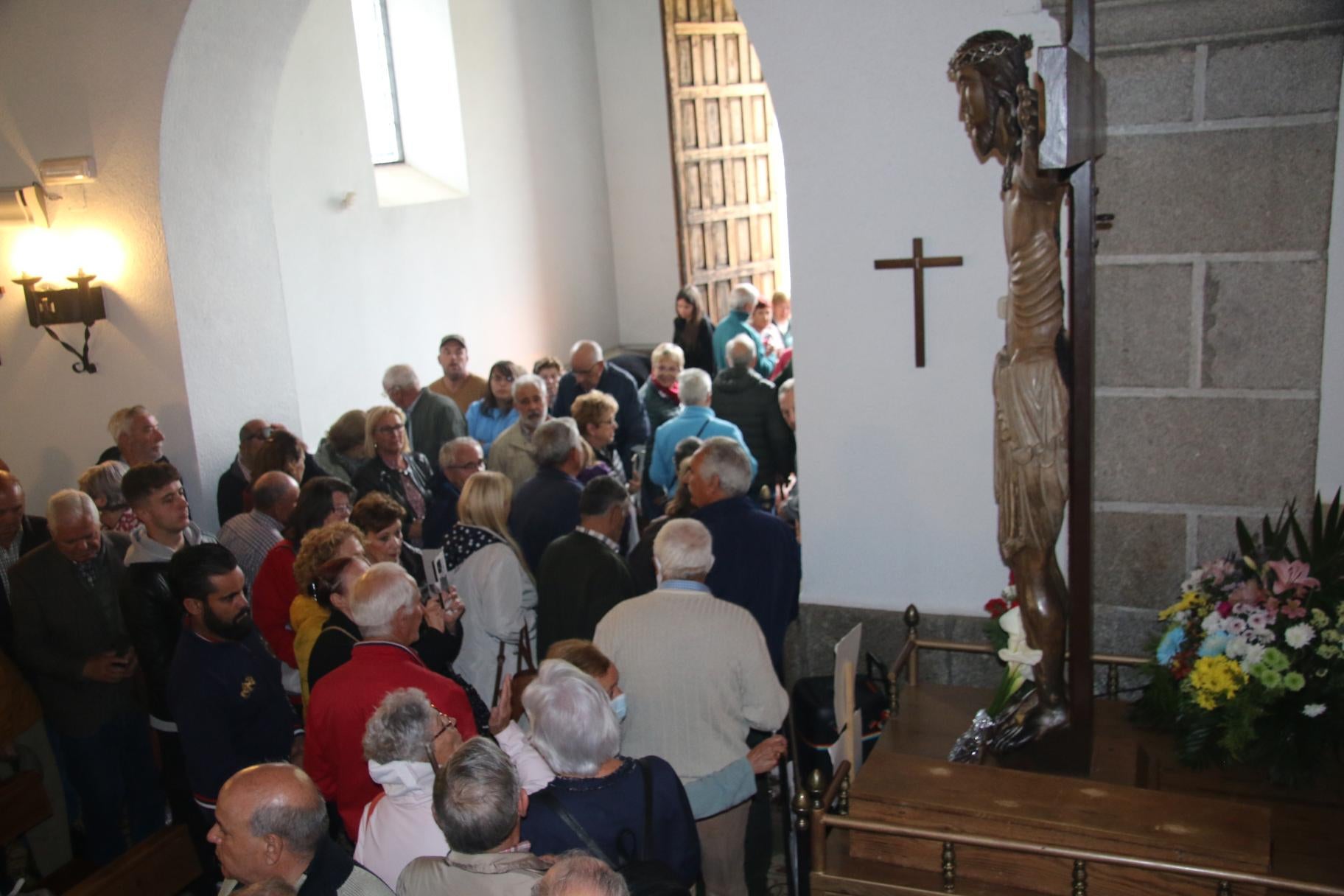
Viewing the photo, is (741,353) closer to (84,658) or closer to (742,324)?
(742,324)

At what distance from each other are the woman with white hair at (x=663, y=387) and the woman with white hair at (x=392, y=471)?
2150 millimetres

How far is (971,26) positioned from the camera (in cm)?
443

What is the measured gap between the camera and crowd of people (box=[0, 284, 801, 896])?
294 cm

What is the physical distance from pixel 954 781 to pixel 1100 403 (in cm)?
163

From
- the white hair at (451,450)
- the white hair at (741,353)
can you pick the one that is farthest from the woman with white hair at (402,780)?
the white hair at (741,353)

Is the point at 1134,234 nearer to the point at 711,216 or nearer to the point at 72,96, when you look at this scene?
the point at 72,96

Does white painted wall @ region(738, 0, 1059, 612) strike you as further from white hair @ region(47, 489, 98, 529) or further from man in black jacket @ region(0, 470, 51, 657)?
man in black jacket @ region(0, 470, 51, 657)

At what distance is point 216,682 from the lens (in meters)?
3.90

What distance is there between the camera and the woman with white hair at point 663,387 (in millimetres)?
8000

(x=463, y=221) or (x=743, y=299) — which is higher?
(x=463, y=221)

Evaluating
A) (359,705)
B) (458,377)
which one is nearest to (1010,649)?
(359,705)

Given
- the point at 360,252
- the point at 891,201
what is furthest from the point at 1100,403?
the point at 360,252

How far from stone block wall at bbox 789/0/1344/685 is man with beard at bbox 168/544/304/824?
3011 millimetres

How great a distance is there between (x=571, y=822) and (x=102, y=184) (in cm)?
475
